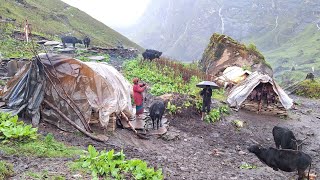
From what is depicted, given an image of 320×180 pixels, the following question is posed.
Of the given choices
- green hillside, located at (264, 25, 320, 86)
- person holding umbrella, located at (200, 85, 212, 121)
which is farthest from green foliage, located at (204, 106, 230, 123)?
green hillside, located at (264, 25, 320, 86)

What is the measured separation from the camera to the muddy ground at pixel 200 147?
300 inches

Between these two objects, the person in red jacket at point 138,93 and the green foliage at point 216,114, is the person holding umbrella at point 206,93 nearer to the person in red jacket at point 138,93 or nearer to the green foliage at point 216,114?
the green foliage at point 216,114

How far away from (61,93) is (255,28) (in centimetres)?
16620

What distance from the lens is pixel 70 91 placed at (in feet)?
32.9

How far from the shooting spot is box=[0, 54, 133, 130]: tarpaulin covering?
31.8 feet

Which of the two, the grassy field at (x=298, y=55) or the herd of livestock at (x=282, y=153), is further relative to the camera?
the grassy field at (x=298, y=55)

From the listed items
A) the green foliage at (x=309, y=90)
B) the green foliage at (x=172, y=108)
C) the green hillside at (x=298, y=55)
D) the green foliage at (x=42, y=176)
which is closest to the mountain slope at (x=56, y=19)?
the green foliage at (x=309, y=90)

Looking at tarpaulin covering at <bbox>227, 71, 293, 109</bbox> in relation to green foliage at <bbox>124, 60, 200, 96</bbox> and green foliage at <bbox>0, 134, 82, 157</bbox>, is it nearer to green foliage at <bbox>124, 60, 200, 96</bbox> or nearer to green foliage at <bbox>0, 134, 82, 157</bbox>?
green foliage at <bbox>124, 60, 200, 96</bbox>

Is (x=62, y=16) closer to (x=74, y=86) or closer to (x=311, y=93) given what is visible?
(x=311, y=93)

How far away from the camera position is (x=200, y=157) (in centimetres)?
1028

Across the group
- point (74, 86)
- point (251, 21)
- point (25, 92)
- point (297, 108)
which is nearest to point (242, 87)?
point (297, 108)

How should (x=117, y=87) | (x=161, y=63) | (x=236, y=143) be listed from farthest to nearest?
(x=161, y=63)
(x=236, y=143)
(x=117, y=87)

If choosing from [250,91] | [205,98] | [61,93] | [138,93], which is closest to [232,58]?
[250,91]

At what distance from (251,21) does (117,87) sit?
173m
